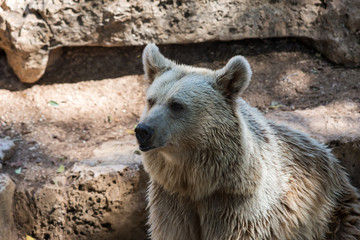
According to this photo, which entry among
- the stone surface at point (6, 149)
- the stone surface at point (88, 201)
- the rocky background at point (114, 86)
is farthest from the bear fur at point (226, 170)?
the stone surface at point (6, 149)

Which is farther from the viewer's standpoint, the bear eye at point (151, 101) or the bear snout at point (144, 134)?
the bear eye at point (151, 101)

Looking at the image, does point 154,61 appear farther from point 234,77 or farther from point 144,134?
point 144,134

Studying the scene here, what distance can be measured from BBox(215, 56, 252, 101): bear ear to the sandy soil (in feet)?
8.43

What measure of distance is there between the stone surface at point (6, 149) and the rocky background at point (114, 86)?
0.01 metres

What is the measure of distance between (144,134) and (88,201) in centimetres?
232

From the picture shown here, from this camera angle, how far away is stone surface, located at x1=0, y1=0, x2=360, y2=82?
6.14 m

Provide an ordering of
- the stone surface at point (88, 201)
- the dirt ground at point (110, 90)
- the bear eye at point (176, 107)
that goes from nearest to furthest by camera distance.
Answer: the bear eye at point (176, 107) < the stone surface at point (88, 201) < the dirt ground at point (110, 90)

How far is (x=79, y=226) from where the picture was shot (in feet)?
16.7

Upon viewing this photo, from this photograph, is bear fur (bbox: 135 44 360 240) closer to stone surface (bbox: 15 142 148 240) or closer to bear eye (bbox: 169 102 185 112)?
bear eye (bbox: 169 102 185 112)

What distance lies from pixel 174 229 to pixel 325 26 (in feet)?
16.1

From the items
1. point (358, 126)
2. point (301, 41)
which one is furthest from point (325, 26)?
point (358, 126)

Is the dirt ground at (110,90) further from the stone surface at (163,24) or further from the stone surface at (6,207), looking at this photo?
the stone surface at (6,207)

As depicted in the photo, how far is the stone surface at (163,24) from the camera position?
242 inches

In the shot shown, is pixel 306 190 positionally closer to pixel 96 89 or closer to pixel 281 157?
pixel 281 157
